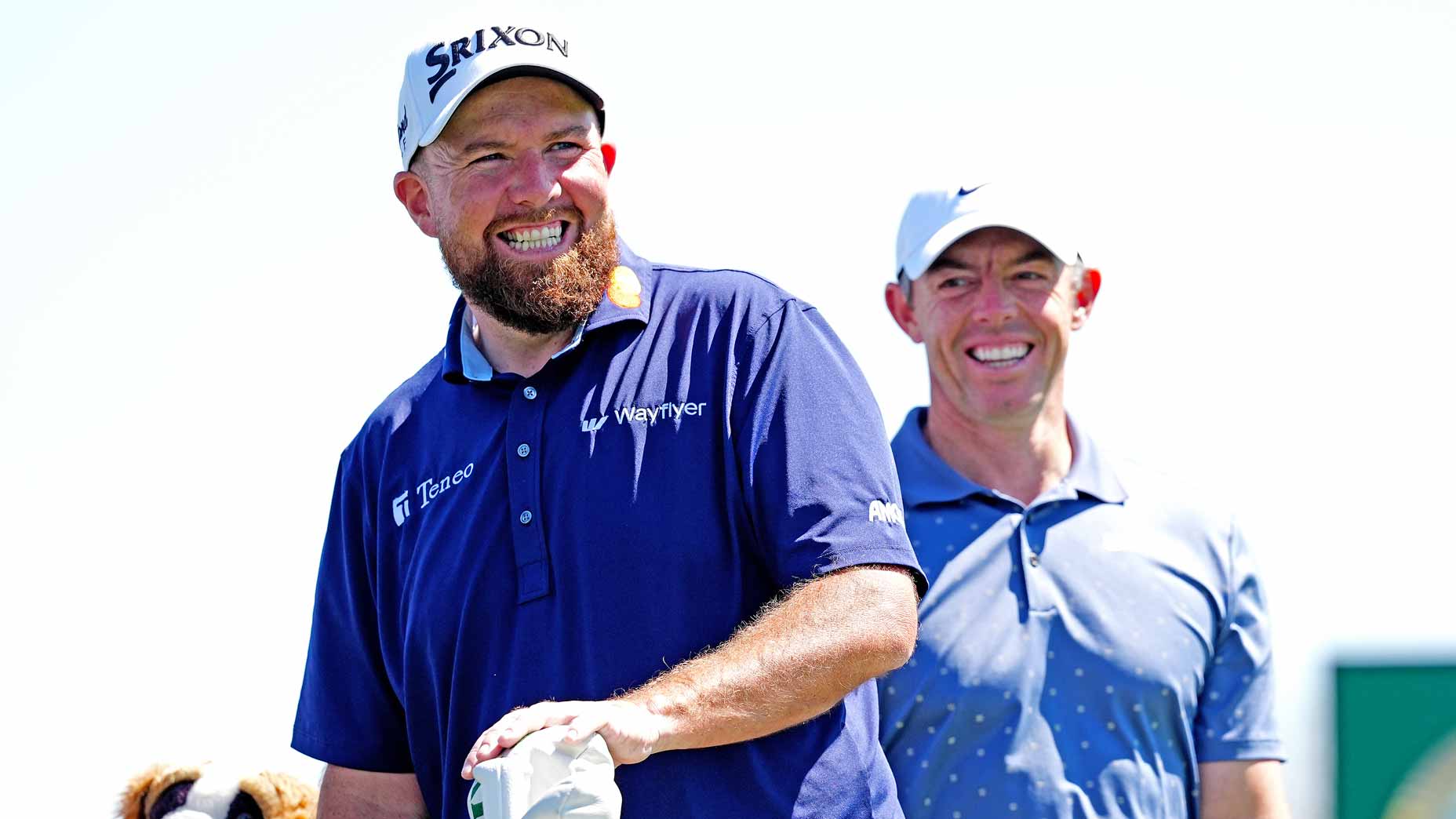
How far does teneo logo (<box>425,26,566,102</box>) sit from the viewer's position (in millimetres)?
4055

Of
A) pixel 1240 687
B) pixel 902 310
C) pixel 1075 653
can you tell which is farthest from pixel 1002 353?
pixel 1240 687

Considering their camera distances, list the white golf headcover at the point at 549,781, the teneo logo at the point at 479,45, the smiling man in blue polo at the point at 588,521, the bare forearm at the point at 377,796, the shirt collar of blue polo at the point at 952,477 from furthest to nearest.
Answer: the shirt collar of blue polo at the point at 952,477 → the bare forearm at the point at 377,796 → the teneo logo at the point at 479,45 → the smiling man in blue polo at the point at 588,521 → the white golf headcover at the point at 549,781

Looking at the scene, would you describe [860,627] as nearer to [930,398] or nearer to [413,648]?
[413,648]

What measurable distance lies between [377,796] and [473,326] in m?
0.96

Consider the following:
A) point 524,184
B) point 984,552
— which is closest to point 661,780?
point 524,184

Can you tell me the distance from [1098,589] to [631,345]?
1.50 meters

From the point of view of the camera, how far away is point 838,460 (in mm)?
3715

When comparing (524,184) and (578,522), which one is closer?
(578,522)

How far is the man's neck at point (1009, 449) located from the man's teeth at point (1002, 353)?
0.15m

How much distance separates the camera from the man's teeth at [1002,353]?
5.23 meters

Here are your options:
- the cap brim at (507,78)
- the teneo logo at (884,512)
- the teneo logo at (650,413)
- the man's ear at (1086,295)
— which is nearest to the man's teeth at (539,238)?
the cap brim at (507,78)

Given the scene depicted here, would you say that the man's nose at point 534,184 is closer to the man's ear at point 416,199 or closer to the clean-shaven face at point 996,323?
the man's ear at point 416,199

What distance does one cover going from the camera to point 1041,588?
15.9 ft

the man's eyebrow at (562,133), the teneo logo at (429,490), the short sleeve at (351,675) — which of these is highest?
the man's eyebrow at (562,133)
